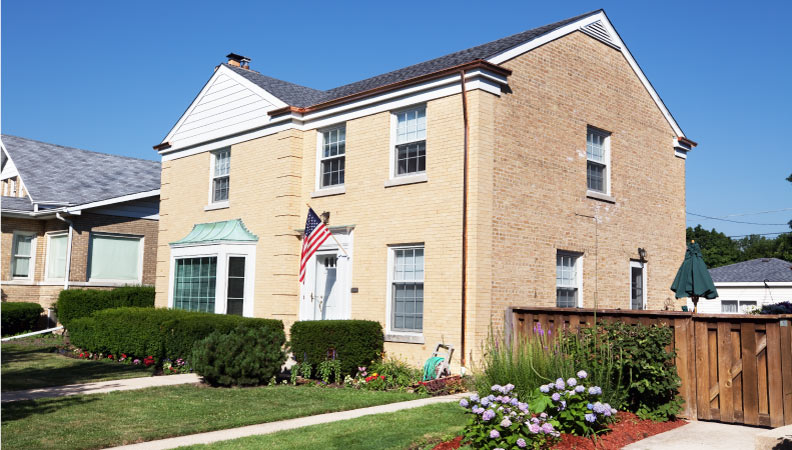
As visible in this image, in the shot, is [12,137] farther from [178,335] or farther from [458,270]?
[458,270]

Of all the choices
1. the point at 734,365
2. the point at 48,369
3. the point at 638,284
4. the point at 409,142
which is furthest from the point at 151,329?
the point at 734,365

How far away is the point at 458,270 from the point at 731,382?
18.3ft

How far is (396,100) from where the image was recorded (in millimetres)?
15250

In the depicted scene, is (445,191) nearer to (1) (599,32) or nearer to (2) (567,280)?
(2) (567,280)

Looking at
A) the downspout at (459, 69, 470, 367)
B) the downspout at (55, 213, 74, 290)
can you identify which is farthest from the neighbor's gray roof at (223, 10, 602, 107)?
the downspout at (55, 213, 74, 290)

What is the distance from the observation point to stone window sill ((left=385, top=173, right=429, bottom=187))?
47.6 feet

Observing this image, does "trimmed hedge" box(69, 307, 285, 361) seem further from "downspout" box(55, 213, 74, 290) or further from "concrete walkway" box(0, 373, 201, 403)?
"downspout" box(55, 213, 74, 290)

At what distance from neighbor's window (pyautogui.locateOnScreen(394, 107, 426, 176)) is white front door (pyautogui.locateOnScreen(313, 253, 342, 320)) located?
2.88 metres

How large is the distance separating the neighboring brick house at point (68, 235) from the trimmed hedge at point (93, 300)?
174 centimetres

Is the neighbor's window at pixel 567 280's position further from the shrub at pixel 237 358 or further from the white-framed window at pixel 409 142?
the shrub at pixel 237 358

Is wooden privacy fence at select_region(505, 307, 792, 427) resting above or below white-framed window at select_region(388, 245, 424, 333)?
below

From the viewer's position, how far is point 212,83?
20.2m

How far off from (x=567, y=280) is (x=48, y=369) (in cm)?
1164

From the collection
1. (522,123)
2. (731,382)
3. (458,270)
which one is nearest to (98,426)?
(458,270)
